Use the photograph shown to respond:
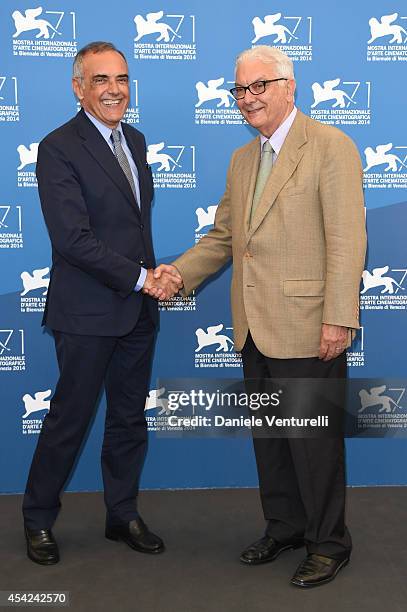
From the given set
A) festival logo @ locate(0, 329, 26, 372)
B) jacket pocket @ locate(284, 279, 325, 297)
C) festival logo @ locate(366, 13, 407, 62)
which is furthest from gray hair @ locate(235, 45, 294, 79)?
festival logo @ locate(0, 329, 26, 372)

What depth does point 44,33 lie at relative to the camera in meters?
3.38

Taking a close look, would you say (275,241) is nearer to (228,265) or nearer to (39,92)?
(228,265)

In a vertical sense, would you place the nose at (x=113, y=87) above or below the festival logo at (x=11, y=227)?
above

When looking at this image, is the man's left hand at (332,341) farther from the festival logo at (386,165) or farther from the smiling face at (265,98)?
the festival logo at (386,165)

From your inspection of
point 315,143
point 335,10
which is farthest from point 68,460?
point 335,10

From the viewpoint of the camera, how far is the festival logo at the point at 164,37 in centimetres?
341

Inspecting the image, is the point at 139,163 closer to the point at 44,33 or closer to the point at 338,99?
the point at 44,33

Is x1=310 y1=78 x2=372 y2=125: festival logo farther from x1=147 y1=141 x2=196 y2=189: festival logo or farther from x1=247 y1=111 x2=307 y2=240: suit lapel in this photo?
x1=247 y1=111 x2=307 y2=240: suit lapel

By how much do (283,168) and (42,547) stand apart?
1737 mm

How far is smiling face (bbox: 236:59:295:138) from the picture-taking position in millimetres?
2643

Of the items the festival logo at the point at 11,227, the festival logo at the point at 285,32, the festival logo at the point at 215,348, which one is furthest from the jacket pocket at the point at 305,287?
the festival logo at the point at 11,227

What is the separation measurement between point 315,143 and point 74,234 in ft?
3.07

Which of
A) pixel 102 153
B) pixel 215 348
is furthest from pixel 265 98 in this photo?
pixel 215 348

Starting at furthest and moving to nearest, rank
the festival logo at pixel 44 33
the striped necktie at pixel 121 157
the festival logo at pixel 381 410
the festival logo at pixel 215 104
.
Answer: the festival logo at pixel 381 410 → the festival logo at pixel 215 104 → the festival logo at pixel 44 33 → the striped necktie at pixel 121 157
